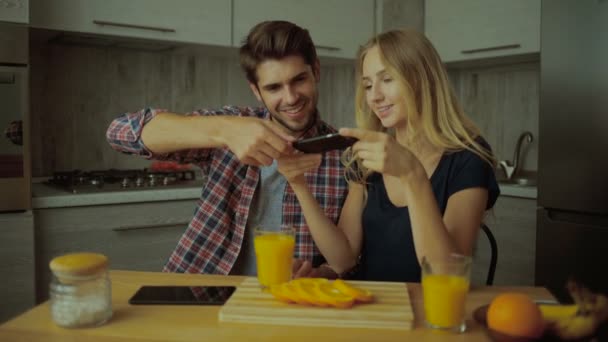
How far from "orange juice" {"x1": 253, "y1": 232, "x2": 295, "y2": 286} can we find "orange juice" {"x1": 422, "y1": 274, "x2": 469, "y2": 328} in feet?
0.98

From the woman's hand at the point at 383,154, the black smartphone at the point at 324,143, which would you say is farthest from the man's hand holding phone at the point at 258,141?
the woman's hand at the point at 383,154

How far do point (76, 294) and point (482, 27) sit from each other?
8.33 ft

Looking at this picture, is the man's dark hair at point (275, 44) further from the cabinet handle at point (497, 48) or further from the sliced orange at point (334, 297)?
the cabinet handle at point (497, 48)

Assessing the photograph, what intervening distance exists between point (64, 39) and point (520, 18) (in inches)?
85.0

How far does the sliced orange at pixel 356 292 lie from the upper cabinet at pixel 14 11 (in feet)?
5.87

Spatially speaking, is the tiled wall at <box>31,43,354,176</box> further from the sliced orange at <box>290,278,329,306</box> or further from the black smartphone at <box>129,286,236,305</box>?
the sliced orange at <box>290,278,329,306</box>

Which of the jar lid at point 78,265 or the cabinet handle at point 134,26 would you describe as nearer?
the jar lid at point 78,265

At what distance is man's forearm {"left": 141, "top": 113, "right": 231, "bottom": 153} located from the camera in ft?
4.28

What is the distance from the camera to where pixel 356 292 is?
Result: 3.20ft

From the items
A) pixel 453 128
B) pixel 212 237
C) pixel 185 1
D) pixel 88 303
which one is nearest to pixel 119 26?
pixel 185 1

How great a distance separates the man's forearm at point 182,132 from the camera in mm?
1305

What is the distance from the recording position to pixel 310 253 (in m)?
1.66

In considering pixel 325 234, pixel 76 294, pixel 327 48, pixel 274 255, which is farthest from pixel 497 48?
pixel 76 294

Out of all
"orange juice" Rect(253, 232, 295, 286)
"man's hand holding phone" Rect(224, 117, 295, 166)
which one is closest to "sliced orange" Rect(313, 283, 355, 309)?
"orange juice" Rect(253, 232, 295, 286)
